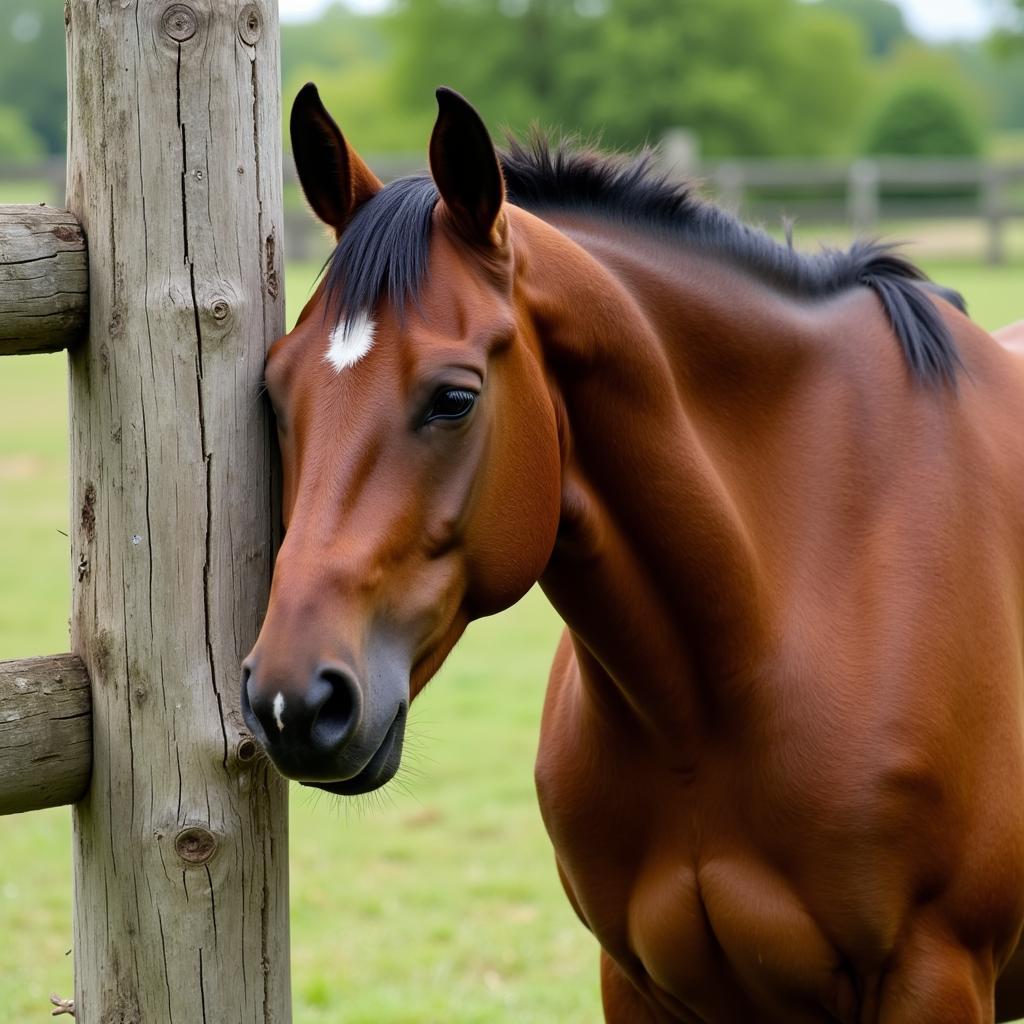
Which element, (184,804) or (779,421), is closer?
(184,804)

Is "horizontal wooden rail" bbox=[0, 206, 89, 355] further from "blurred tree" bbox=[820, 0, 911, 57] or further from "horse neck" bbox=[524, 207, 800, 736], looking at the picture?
Result: "blurred tree" bbox=[820, 0, 911, 57]

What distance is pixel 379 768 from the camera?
6.01ft

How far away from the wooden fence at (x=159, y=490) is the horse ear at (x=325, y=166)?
0.07 metres

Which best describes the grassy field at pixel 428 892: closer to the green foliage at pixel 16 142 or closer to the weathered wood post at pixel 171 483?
the weathered wood post at pixel 171 483

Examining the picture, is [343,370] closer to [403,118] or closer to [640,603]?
[640,603]

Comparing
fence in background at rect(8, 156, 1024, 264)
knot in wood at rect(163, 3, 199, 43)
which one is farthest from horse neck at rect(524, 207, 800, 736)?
fence in background at rect(8, 156, 1024, 264)

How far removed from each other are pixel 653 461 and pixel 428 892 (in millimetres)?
3056

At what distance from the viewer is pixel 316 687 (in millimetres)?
1698

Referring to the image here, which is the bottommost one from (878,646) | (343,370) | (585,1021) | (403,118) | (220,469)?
(585,1021)

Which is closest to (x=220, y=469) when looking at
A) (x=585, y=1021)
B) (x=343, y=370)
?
(x=343, y=370)

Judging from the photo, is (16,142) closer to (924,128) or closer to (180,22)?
(924,128)

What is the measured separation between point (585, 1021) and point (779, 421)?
7.26 ft

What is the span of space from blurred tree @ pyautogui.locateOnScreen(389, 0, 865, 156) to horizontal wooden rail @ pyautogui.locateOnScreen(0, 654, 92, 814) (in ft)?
151

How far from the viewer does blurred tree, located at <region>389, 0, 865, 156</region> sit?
47625mm
